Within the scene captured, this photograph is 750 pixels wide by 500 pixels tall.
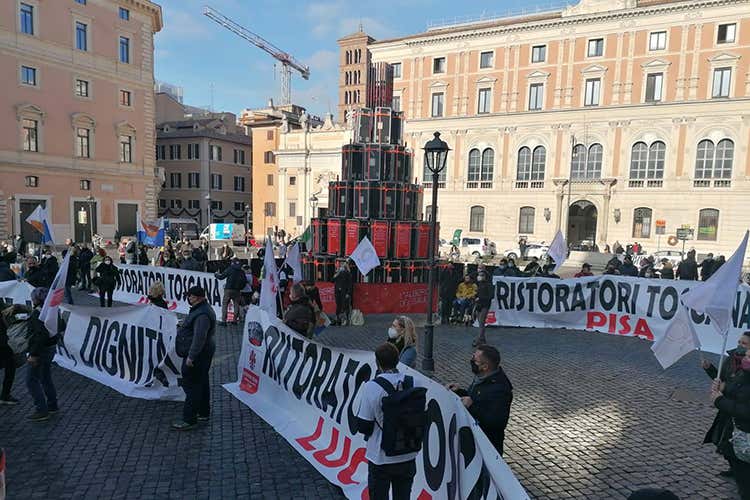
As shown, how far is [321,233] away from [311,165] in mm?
38810

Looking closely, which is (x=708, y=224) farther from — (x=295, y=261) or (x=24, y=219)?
(x=24, y=219)

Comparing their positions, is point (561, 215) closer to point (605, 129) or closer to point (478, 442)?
point (605, 129)

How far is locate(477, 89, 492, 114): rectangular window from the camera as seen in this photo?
165ft

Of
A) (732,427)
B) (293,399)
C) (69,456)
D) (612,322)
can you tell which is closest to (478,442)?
(732,427)

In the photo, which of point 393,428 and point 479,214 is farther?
point 479,214

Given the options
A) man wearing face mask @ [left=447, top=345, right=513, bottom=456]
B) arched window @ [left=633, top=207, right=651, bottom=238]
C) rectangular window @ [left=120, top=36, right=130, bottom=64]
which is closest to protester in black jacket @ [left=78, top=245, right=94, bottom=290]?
man wearing face mask @ [left=447, top=345, right=513, bottom=456]

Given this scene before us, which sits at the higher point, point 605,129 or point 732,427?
point 605,129

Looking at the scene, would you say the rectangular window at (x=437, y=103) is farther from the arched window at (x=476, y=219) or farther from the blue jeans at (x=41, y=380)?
the blue jeans at (x=41, y=380)

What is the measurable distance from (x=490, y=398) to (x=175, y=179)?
7093cm

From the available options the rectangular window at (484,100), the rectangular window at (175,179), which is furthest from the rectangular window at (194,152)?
the rectangular window at (484,100)

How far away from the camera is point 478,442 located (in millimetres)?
3986

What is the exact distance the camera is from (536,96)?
158 ft

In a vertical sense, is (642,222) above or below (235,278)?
above

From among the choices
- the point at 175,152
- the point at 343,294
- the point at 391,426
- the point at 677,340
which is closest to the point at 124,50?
the point at 175,152
